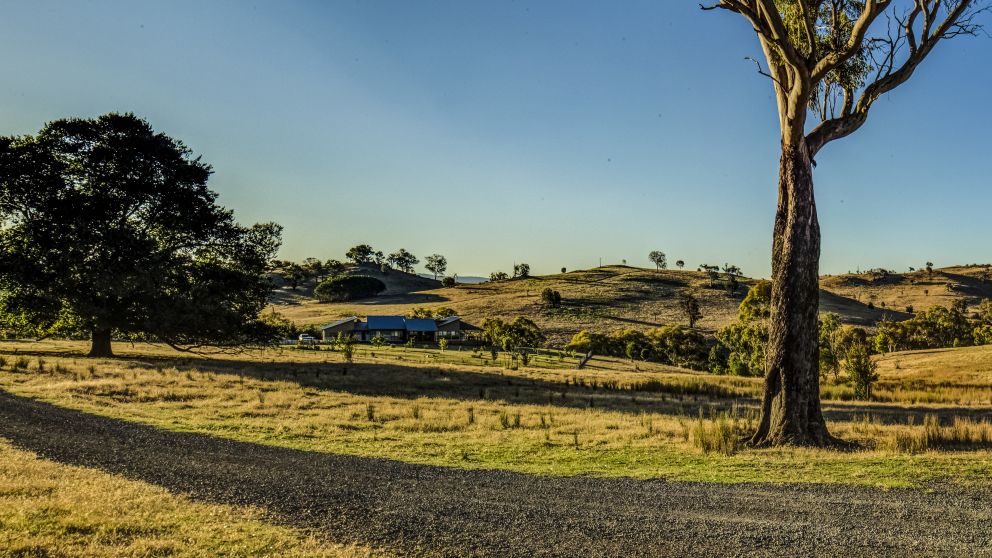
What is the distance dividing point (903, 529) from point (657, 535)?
278cm

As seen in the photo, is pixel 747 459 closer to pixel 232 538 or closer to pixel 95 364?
pixel 232 538

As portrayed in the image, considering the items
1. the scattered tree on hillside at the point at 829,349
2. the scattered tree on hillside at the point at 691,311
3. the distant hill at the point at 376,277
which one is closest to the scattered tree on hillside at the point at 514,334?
the scattered tree on hillside at the point at 829,349

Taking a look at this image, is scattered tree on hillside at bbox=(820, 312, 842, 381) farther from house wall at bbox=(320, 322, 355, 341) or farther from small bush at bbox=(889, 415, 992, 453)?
house wall at bbox=(320, 322, 355, 341)

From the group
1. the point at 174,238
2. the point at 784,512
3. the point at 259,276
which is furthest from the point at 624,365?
the point at 784,512

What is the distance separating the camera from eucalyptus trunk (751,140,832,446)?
1418 centimetres

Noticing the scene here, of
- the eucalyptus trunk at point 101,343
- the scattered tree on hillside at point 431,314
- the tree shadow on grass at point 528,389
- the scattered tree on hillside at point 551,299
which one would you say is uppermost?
the scattered tree on hillside at point 551,299

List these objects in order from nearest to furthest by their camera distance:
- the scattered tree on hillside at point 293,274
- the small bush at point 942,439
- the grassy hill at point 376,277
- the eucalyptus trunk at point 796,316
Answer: the small bush at point 942,439 → the eucalyptus trunk at point 796,316 → the grassy hill at point 376,277 → the scattered tree on hillside at point 293,274

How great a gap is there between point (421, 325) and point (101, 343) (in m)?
61.1

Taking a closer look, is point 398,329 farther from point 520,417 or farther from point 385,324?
point 520,417

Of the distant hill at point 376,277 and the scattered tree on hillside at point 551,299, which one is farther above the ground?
the distant hill at point 376,277

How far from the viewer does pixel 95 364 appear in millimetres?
31234

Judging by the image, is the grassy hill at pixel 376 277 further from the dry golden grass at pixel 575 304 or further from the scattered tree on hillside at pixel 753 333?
the scattered tree on hillside at pixel 753 333

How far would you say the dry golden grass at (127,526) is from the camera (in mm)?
6035

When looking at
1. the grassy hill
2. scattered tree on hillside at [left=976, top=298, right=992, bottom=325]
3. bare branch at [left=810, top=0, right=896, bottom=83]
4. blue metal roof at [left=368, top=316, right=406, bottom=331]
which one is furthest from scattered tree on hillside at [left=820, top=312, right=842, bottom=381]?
the grassy hill
